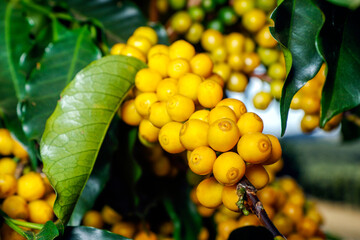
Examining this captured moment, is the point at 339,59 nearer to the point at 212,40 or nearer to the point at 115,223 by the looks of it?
the point at 212,40

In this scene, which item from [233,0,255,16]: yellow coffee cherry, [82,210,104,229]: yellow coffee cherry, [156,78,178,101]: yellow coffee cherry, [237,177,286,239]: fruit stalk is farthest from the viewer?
[233,0,255,16]: yellow coffee cherry

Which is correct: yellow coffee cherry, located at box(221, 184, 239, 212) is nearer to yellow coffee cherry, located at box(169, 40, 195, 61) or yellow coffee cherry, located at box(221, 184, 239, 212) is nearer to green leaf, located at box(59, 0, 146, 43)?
yellow coffee cherry, located at box(169, 40, 195, 61)

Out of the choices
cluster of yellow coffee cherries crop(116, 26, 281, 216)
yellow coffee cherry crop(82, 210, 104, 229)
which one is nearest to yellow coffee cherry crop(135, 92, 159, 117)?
cluster of yellow coffee cherries crop(116, 26, 281, 216)

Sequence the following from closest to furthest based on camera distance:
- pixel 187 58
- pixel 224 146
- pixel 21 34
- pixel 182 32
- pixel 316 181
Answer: pixel 224 146 → pixel 187 58 → pixel 21 34 → pixel 182 32 → pixel 316 181

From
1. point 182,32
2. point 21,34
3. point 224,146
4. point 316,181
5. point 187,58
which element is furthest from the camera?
point 316,181

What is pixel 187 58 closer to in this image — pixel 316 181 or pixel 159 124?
pixel 159 124

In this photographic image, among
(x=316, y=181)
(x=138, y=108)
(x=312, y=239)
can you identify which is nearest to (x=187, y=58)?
(x=138, y=108)
